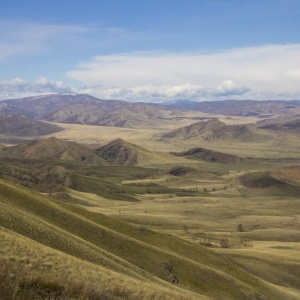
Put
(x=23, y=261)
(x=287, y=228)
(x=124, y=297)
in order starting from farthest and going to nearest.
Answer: (x=287, y=228) < (x=23, y=261) < (x=124, y=297)

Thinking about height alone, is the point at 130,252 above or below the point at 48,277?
below

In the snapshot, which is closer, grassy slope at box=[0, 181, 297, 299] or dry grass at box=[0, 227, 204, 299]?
dry grass at box=[0, 227, 204, 299]

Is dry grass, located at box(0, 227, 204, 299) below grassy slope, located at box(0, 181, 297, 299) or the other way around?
the other way around

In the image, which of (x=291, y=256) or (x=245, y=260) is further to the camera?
(x=291, y=256)

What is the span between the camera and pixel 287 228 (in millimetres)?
183125

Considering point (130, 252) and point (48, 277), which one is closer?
point (48, 277)

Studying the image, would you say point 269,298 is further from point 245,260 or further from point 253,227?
point 253,227

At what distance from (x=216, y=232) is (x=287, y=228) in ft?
130

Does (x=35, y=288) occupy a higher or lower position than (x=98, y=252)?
higher

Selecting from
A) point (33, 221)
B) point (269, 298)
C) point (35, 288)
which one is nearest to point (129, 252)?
point (33, 221)

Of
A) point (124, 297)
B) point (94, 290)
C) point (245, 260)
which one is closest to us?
point (94, 290)

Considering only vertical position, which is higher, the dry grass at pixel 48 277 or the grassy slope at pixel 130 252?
the dry grass at pixel 48 277

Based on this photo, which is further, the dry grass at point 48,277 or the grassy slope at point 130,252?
the grassy slope at point 130,252

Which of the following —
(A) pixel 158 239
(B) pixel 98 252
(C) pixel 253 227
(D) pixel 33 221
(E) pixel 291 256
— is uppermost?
(D) pixel 33 221
